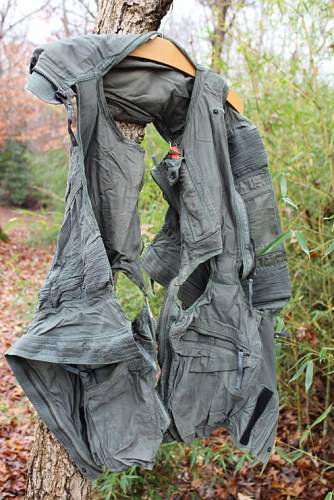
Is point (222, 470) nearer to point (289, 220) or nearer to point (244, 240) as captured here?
point (289, 220)

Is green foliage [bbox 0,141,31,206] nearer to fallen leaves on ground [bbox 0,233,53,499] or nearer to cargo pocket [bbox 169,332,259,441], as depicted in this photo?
fallen leaves on ground [bbox 0,233,53,499]

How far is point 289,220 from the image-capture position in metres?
2.57

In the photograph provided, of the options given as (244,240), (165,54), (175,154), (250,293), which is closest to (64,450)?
(250,293)

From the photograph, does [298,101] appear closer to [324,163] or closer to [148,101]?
[324,163]

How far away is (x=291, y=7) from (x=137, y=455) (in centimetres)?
196

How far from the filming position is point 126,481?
85.4 inches

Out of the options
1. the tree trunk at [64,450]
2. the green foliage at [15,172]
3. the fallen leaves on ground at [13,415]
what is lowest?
the green foliage at [15,172]

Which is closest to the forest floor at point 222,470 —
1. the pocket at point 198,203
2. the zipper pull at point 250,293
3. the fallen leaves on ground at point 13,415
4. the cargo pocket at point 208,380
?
the fallen leaves on ground at point 13,415

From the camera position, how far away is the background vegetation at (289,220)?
2.35 metres

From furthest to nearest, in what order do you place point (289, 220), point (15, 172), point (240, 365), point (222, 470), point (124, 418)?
point (15, 172) < point (222, 470) < point (289, 220) < point (240, 365) < point (124, 418)

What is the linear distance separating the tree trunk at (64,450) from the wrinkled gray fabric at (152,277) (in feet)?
0.71

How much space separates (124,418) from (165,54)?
0.98 metres

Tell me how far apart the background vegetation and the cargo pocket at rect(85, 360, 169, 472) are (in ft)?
2.93

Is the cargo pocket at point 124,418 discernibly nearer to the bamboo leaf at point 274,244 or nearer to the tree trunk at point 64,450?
the tree trunk at point 64,450
